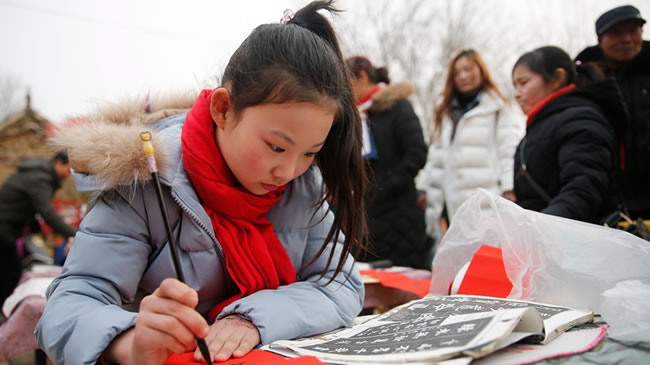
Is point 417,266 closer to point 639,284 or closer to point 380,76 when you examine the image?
point 380,76

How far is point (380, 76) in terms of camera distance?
3371mm

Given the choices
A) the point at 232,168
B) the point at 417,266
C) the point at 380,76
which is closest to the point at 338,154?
the point at 232,168

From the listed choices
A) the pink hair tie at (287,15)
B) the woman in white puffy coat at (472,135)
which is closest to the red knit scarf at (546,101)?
the woman in white puffy coat at (472,135)

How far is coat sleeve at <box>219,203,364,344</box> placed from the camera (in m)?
0.94

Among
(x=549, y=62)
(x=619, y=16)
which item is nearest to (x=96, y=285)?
(x=549, y=62)

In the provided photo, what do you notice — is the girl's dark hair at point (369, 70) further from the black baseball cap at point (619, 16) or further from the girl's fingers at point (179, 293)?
the girl's fingers at point (179, 293)

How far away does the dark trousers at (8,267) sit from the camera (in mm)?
3568

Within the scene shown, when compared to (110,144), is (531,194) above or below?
below

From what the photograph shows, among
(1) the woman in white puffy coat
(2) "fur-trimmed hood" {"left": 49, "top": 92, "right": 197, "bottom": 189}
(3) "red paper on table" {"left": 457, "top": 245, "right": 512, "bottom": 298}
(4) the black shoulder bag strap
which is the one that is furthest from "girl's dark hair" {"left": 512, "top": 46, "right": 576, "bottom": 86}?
(2) "fur-trimmed hood" {"left": 49, "top": 92, "right": 197, "bottom": 189}

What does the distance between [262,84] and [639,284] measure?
2.86ft

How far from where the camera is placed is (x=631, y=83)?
2.22m

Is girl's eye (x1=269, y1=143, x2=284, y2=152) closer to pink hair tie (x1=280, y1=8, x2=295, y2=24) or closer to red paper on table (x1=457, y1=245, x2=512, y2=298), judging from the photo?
pink hair tie (x1=280, y1=8, x2=295, y2=24)

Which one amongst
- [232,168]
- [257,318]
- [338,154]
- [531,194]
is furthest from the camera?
[531,194]

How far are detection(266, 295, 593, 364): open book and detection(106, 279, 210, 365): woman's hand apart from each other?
0.18 m
